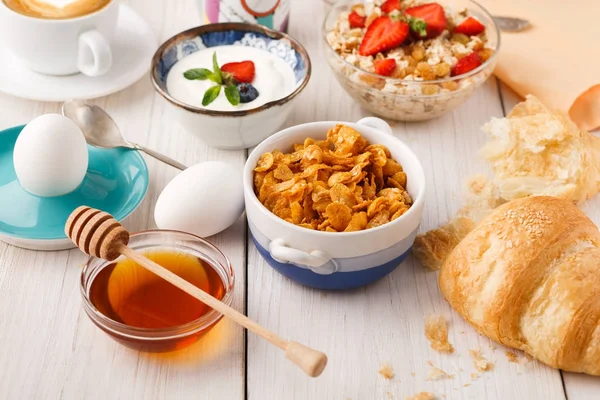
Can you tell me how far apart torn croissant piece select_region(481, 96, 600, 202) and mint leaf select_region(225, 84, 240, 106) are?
68 centimetres

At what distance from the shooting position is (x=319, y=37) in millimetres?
2590

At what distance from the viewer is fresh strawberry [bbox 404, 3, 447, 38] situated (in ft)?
7.24

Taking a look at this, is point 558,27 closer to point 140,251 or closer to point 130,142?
point 130,142

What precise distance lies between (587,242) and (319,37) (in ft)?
4.23

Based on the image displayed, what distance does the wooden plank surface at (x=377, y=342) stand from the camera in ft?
4.98

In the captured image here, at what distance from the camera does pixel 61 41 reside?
2193mm

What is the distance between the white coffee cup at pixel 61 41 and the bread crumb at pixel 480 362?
4.31 ft

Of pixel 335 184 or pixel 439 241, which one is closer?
pixel 335 184

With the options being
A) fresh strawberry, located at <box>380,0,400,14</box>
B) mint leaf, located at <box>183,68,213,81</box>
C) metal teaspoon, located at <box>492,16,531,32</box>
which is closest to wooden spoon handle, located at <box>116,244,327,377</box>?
mint leaf, located at <box>183,68,213,81</box>

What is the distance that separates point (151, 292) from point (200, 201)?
0.26m

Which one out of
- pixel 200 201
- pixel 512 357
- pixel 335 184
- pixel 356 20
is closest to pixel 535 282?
pixel 512 357

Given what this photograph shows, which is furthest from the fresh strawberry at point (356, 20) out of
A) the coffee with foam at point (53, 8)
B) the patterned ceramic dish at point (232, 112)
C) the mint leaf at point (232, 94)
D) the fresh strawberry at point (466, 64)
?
the coffee with foam at point (53, 8)

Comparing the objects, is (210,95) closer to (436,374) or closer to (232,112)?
(232,112)

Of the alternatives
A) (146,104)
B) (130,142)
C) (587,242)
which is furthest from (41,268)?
(587,242)
